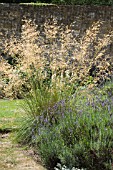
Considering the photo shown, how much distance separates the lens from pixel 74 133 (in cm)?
476

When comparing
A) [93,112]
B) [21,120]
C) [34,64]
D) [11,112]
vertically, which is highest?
[34,64]

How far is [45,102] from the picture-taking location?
554 cm

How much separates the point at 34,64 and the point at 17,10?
584 centimetres

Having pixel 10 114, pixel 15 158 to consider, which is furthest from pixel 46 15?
pixel 15 158

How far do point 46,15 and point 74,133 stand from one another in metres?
6.94

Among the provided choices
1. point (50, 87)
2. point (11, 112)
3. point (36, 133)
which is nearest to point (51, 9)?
point (11, 112)

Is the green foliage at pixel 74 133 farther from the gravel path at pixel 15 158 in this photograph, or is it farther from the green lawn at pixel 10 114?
the green lawn at pixel 10 114

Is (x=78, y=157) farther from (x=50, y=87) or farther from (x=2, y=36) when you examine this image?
(x=2, y=36)

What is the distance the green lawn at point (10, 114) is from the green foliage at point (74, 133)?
23.0 inches

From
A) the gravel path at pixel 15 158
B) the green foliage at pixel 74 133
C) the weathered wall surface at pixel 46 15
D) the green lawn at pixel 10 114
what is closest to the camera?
the green foliage at pixel 74 133

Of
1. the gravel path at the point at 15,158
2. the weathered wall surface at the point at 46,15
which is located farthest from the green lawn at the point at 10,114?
the weathered wall surface at the point at 46,15

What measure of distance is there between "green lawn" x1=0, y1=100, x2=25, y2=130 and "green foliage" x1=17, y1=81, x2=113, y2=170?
1.92 feet

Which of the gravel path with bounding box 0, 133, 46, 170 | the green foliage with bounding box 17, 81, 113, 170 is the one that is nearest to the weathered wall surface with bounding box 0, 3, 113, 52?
the green foliage with bounding box 17, 81, 113, 170

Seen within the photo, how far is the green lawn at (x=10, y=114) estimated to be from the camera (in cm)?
618
